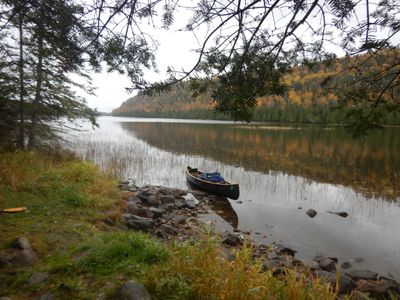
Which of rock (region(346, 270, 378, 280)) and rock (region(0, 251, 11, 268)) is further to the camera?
rock (region(346, 270, 378, 280))

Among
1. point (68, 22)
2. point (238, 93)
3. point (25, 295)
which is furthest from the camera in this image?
point (25, 295)

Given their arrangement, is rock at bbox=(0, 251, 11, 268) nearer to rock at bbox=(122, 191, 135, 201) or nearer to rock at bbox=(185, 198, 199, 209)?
rock at bbox=(122, 191, 135, 201)

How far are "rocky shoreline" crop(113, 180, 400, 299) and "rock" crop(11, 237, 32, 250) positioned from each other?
97.9 inches

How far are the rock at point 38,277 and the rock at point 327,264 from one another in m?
6.33

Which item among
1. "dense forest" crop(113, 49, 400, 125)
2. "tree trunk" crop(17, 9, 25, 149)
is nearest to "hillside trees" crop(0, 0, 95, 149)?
"tree trunk" crop(17, 9, 25, 149)

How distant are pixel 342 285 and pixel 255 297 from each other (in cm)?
404

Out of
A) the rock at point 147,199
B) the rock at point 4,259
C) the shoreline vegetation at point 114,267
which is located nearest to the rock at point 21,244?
the shoreline vegetation at point 114,267

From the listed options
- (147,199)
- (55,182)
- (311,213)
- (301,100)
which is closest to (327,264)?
(311,213)

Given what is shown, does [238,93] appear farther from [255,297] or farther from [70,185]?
[70,185]

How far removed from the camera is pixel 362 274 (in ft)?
22.4

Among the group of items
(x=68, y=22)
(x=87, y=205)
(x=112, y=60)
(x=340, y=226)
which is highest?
(x=68, y=22)

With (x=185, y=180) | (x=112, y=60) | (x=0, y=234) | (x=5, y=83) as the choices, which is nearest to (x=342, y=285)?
(x=112, y=60)

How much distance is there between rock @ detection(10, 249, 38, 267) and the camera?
402 centimetres

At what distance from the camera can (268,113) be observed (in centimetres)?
8156
